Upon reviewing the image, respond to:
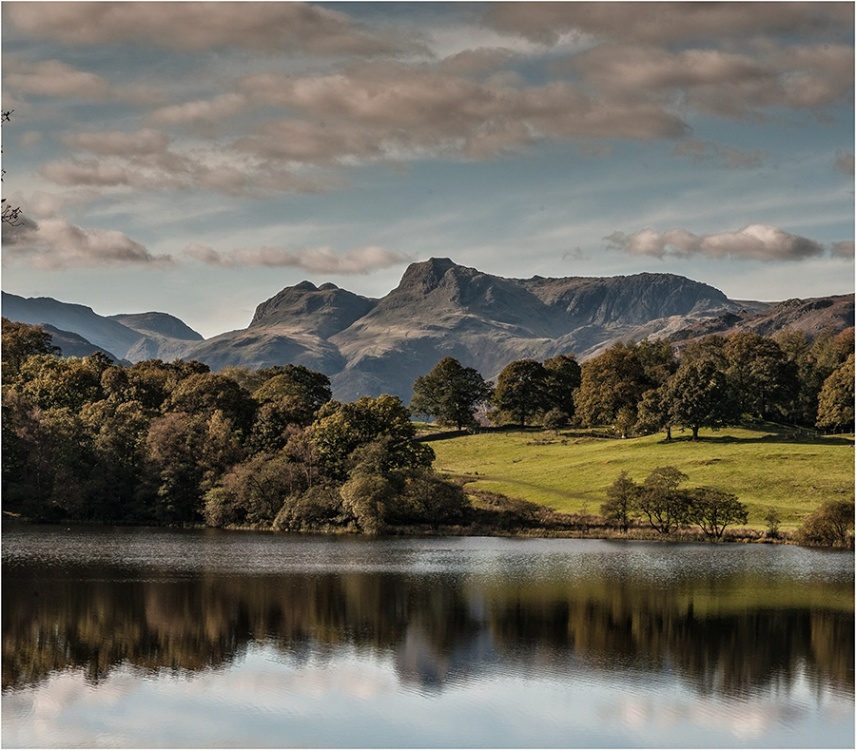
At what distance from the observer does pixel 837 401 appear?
12825 centimetres

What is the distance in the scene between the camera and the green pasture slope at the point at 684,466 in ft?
326

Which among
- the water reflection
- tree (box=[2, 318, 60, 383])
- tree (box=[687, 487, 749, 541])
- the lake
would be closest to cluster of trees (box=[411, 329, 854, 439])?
tree (box=[687, 487, 749, 541])

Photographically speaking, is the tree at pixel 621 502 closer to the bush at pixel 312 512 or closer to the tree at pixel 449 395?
the bush at pixel 312 512

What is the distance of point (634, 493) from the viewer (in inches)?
3674

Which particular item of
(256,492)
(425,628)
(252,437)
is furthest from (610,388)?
(425,628)

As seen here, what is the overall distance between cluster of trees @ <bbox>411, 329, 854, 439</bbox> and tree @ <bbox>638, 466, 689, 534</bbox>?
118 ft

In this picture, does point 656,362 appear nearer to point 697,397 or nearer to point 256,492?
point 697,397

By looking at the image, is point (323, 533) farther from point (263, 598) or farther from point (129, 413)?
point (263, 598)

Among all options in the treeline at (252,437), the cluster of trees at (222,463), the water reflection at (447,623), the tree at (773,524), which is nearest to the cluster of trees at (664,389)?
the treeline at (252,437)

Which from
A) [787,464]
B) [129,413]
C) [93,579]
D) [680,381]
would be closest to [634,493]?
[787,464]

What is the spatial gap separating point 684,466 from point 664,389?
22496 mm

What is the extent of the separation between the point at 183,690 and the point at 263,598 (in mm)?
18857

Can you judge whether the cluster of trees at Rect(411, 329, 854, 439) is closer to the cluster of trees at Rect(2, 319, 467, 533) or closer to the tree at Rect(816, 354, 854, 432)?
the tree at Rect(816, 354, 854, 432)

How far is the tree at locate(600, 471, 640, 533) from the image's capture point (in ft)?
306
